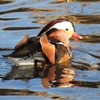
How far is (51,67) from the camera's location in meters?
9.31

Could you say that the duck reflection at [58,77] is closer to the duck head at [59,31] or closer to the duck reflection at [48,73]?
the duck reflection at [48,73]

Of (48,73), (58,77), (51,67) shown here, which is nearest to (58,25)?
(51,67)

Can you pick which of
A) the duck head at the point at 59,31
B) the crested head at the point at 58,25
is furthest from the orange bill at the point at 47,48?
the crested head at the point at 58,25

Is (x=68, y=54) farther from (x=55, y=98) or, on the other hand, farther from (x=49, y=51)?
(x=55, y=98)

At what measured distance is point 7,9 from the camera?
13055 mm

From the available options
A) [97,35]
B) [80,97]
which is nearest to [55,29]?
[97,35]

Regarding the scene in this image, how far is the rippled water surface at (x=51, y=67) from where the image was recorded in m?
7.92

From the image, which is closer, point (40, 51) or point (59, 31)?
point (40, 51)

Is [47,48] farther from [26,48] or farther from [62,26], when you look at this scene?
[62,26]

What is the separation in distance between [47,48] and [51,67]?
1.17 feet

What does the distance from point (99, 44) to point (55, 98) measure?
2964mm

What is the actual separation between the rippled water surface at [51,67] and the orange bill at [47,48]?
0.68 ft

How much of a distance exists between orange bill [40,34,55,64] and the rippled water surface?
21cm

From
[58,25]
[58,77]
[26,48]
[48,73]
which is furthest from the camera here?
[58,25]
